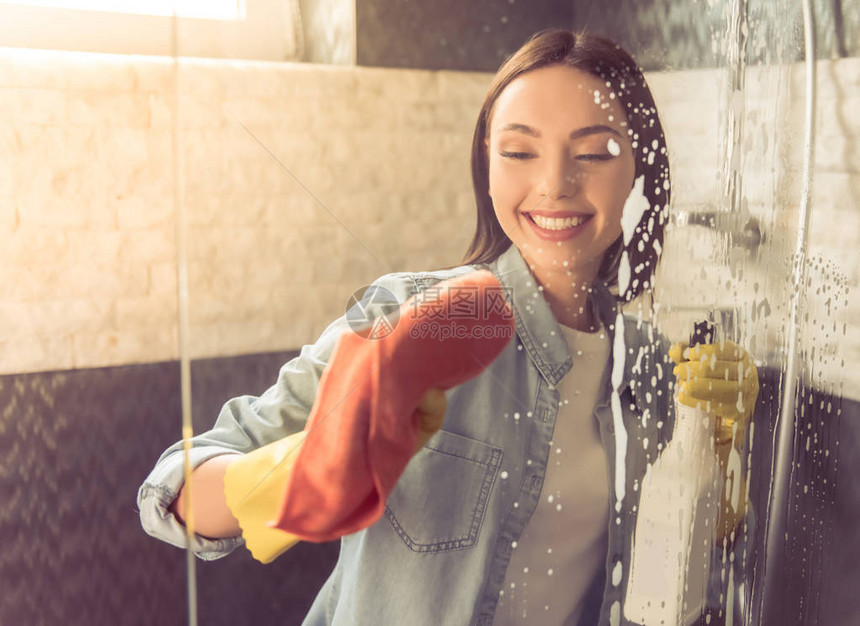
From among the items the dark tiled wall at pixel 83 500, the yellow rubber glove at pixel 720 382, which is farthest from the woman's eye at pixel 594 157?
the dark tiled wall at pixel 83 500

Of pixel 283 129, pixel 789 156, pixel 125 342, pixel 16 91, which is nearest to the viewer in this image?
pixel 283 129

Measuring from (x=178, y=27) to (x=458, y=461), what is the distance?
0.24m

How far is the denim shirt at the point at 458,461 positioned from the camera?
330mm

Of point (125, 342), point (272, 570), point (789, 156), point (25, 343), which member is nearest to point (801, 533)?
point (789, 156)

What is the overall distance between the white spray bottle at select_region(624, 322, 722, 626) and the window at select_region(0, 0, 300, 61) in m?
0.27

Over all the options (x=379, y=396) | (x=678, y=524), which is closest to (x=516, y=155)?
(x=379, y=396)

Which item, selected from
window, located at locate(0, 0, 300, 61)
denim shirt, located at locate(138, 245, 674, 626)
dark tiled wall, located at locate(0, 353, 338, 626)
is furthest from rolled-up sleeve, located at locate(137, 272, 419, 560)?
dark tiled wall, located at locate(0, 353, 338, 626)

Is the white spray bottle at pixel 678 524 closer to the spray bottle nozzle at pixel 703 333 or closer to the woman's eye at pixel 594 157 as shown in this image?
the spray bottle nozzle at pixel 703 333

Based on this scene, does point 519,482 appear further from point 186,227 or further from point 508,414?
point 186,227

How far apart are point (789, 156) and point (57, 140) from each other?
2.37 ft

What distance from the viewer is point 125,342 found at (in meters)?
0.59

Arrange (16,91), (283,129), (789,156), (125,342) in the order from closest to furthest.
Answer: (283,129), (789,156), (125,342), (16,91)

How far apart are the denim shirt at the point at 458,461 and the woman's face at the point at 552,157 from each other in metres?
0.02

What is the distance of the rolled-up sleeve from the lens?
1.06ft
